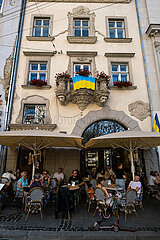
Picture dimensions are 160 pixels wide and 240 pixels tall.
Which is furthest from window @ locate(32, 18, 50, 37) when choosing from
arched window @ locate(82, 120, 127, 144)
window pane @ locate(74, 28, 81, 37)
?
arched window @ locate(82, 120, 127, 144)

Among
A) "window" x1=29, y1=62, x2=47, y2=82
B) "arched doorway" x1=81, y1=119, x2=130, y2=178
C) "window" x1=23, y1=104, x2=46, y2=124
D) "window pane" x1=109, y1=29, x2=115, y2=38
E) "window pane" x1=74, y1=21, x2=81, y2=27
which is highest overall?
"window pane" x1=74, y1=21, x2=81, y2=27

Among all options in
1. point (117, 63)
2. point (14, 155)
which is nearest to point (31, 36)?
point (117, 63)

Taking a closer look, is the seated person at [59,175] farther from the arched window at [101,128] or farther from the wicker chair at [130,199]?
the wicker chair at [130,199]

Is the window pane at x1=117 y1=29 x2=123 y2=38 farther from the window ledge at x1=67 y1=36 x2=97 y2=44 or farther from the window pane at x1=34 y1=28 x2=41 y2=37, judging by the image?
the window pane at x1=34 y1=28 x2=41 y2=37

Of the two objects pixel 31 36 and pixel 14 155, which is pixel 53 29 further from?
pixel 14 155

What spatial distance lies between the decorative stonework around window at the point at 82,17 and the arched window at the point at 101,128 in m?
6.00

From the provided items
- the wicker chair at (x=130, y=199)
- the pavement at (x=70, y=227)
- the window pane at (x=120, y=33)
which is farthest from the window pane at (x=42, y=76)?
the wicker chair at (x=130, y=199)

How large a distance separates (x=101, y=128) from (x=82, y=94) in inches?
95.5

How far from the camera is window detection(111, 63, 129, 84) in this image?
35.3ft

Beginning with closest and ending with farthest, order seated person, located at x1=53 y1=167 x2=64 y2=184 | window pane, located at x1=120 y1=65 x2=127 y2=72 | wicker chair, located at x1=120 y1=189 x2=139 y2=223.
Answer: wicker chair, located at x1=120 y1=189 x2=139 y2=223
seated person, located at x1=53 y1=167 x2=64 y2=184
window pane, located at x1=120 y1=65 x2=127 y2=72

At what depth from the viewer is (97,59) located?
10898 millimetres

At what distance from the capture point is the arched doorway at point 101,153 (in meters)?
9.62

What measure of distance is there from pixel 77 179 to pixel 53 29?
34.8 feet

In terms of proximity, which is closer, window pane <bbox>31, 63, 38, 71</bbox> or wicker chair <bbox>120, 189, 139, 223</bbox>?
wicker chair <bbox>120, 189, 139, 223</bbox>
